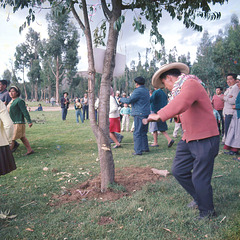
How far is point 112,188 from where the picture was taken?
12.4 feet

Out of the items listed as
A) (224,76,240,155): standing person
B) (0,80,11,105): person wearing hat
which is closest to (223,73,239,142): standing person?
(224,76,240,155): standing person

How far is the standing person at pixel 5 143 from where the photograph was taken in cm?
331

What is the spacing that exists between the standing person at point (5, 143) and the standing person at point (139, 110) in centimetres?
365

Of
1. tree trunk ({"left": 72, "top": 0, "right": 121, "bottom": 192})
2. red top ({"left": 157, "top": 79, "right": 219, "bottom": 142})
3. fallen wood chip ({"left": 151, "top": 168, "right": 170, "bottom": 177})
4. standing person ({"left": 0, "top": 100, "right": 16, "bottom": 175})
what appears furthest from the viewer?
fallen wood chip ({"left": 151, "top": 168, "right": 170, "bottom": 177})

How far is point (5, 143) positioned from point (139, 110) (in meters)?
4.05

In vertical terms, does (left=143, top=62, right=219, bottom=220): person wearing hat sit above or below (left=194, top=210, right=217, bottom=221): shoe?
above

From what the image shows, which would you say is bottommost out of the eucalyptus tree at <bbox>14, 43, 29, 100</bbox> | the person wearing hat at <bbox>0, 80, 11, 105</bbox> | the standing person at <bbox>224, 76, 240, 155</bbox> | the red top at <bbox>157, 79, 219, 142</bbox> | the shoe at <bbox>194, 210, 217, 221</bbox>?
the shoe at <bbox>194, 210, 217, 221</bbox>

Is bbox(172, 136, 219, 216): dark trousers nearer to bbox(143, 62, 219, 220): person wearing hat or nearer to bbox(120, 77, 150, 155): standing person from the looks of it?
bbox(143, 62, 219, 220): person wearing hat

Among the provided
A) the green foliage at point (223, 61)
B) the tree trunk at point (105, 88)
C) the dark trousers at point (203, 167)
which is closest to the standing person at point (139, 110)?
the tree trunk at point (105, 88)

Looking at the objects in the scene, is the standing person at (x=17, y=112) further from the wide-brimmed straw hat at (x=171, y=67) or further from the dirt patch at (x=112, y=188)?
the wide-brimmed straw hat at (x=171, y=67)

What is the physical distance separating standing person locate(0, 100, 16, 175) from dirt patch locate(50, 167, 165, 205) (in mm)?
875

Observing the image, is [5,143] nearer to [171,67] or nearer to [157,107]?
[171,67]

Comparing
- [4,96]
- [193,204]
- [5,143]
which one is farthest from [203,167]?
[4,96]

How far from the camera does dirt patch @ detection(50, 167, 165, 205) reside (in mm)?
3596
